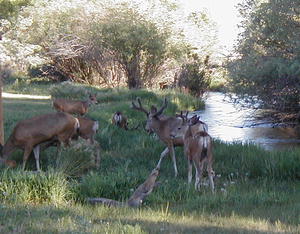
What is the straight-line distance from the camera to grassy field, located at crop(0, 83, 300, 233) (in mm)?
6449

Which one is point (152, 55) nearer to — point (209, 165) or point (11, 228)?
point (209, 165)

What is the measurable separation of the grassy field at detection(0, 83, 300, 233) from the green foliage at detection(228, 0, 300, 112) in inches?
156

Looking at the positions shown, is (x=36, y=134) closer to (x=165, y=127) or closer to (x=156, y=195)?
(x=165, y=127)

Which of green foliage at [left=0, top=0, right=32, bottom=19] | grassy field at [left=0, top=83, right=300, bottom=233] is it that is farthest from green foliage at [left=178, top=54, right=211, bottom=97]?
grassy field at [left=0, top=83, right=300, bottom=233]

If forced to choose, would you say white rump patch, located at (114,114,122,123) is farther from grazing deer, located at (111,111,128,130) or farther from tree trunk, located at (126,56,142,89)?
tree trunk, located at (126,56,142,89)

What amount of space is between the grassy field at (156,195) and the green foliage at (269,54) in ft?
13.0

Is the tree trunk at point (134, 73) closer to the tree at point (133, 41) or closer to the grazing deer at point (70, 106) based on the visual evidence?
the tree at point (133, 41)

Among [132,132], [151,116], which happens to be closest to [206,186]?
[151,116]

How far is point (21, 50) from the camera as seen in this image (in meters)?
33.0

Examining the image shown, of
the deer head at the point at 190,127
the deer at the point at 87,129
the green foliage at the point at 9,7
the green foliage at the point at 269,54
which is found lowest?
the deer at the point at 87,129

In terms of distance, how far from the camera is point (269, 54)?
664 inches

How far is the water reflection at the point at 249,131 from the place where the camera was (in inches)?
682

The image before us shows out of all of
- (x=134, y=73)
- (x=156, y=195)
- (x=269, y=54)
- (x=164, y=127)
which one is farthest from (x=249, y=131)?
(x=134, y=73)

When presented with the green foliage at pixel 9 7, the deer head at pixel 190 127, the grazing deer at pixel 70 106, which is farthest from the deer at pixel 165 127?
the green foliage at pixel 9 7
